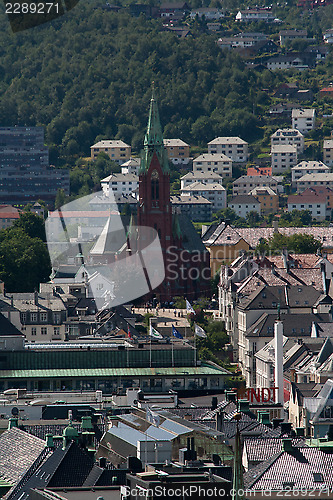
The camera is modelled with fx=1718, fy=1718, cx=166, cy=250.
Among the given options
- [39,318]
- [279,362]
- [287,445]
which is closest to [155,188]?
[39,318]

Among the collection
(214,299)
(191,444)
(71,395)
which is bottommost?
(214,299)

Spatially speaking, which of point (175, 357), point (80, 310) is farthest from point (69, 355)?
point (80, 310)

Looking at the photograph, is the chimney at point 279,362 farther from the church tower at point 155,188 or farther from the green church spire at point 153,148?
the green church spire at point 153,148

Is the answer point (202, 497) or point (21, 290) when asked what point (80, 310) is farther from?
point (202, 497)

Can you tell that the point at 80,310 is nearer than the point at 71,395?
No

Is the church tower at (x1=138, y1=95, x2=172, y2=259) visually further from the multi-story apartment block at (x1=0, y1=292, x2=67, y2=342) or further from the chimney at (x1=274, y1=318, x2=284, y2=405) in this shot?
the chimney at (x1=274, y1=318, x2=284, y2=405)

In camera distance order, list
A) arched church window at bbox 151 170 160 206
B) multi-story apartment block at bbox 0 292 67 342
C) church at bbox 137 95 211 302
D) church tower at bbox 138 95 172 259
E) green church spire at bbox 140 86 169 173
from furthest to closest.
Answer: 1. arched church window at bbox 151 170 160 206
2. green church spire at bbox 140 86 169 173
3. church tower at bbox 138 95 172 259
4. church at bbox 137 95 211 302
5. multi-story apartment block at bbox 0 292 67 342

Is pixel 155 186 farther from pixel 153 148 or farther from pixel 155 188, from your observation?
pixel 153 148

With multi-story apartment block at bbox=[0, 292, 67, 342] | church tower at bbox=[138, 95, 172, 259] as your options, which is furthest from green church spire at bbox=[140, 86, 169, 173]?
multi-story apartment block at bbox=[0, 292, 67, 342]

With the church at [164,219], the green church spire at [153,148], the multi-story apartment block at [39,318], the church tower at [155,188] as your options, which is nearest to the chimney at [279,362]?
the multi-story apartment block at [39,318]
